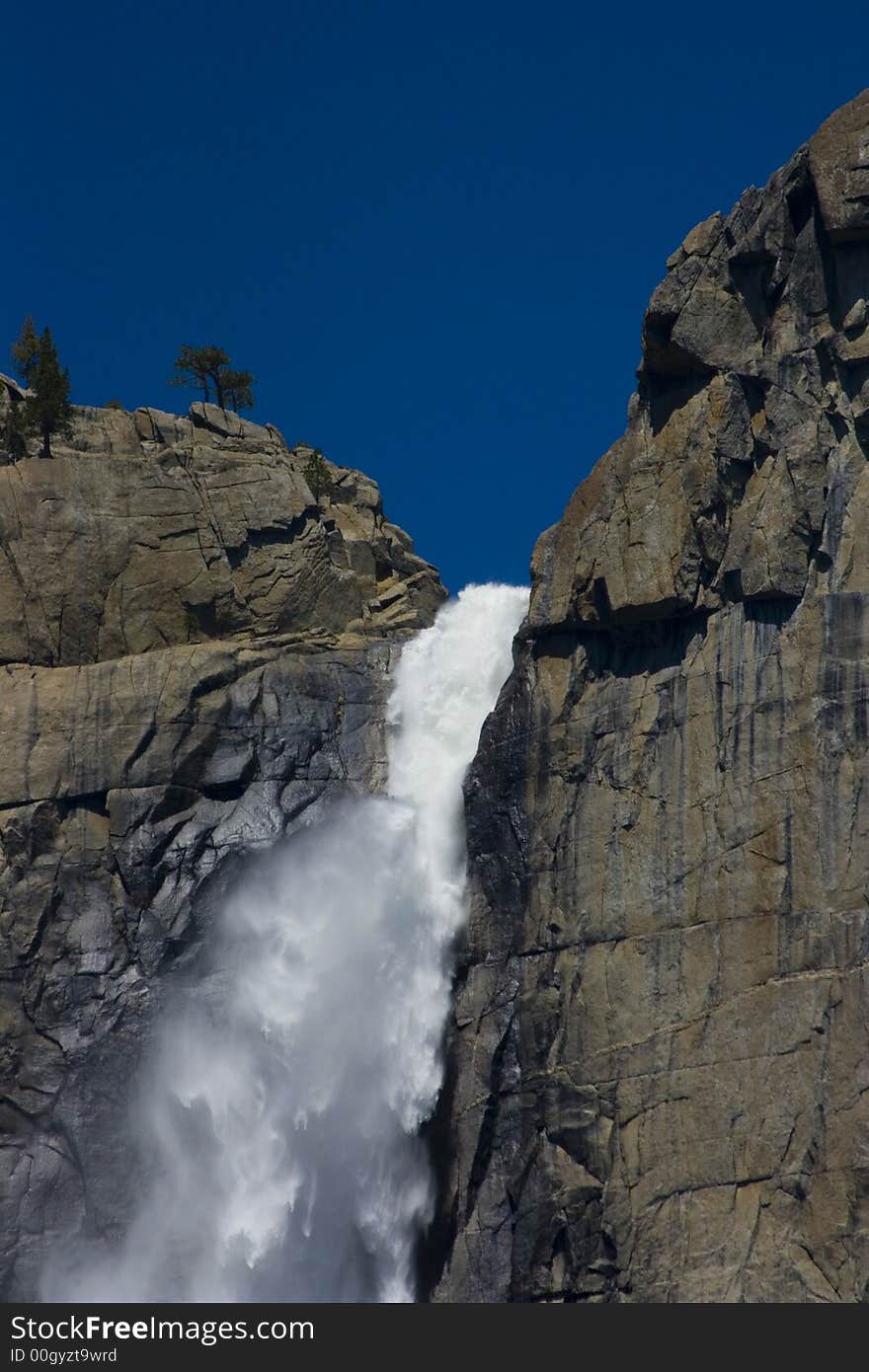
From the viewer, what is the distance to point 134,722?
99.9 metres

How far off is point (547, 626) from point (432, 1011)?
44.0 feet

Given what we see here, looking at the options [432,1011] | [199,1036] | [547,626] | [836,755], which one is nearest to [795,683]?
[836,755]

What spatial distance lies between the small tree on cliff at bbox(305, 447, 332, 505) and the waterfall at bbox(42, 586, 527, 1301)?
37.6 feet

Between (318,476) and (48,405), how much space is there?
35.5ft

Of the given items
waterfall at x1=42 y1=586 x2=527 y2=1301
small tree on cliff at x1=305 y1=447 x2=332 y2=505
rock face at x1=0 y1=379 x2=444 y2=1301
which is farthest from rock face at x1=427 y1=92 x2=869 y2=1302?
small tree on cliff at x1=305 y1=447 x2=332 y2=505

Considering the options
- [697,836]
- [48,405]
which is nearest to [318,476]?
[48,405]

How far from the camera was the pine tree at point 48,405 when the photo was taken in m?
106

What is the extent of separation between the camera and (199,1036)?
96.4 metres

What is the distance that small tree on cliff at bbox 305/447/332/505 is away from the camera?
109375mm

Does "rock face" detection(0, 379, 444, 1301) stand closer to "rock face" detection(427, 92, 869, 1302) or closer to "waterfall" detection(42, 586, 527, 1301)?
"waterfall" detection(42, 586, 527, 1301)

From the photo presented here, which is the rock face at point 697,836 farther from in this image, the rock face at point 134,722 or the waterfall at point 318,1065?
the rock face at point 134,722

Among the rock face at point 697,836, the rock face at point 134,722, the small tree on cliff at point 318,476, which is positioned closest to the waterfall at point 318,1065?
the rock face at point 134,722

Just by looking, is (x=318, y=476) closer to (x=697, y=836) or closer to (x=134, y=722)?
(x=134, y=722)
